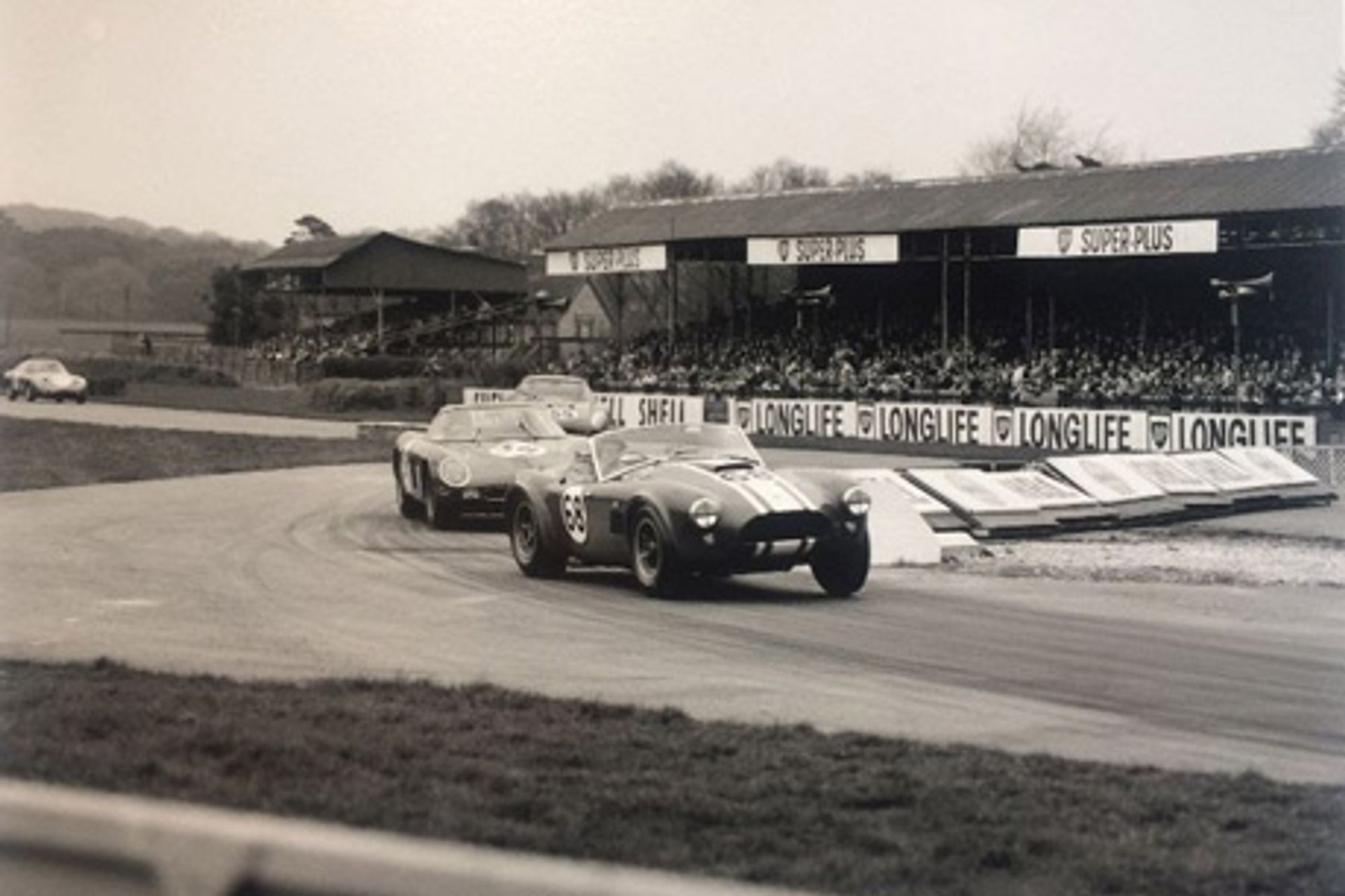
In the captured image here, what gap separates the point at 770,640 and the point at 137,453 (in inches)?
765

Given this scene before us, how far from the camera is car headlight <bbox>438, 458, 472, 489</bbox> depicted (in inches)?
652

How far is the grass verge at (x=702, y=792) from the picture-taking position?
15.3 ft

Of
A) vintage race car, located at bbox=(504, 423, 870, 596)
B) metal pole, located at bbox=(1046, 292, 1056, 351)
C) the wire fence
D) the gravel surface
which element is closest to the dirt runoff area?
the gravel surface

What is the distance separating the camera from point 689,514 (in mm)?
11234

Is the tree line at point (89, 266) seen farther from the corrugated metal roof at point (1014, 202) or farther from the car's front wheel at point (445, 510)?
the corrugated metal roof at point (1014, 202)

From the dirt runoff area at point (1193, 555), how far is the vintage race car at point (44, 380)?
35885 mm

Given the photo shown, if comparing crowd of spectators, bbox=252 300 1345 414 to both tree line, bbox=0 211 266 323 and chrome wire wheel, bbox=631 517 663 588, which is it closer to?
tree line, bbox=0 211 266 323

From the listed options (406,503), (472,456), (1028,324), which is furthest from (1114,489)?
(1028,324)

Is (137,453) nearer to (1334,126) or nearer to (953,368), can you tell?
(953,368)

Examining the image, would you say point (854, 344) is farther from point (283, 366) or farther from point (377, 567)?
point (377, 567)

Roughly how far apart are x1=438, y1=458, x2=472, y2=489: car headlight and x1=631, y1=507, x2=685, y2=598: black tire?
501 centimetres

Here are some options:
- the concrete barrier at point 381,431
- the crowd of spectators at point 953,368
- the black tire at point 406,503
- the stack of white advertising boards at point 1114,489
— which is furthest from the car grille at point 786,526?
the concrete barrier at point 381,431

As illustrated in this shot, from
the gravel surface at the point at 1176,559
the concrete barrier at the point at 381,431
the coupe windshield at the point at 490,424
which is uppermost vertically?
the coupe windshield at the point at 490,424

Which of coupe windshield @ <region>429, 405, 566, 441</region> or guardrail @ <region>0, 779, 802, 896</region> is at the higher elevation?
coupe windshield @ <region>429, 405, 566, 441</region>
